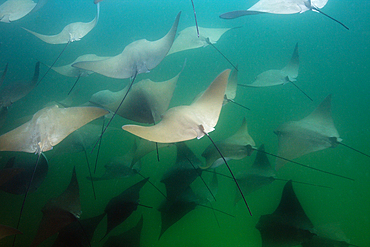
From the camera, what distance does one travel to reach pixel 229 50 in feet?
8.79

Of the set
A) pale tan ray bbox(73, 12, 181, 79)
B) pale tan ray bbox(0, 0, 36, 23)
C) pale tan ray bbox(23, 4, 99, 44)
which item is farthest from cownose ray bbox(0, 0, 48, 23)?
pale tan ray bbox(73, 12, 181, 79)

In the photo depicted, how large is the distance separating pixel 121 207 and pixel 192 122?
3.03 ft

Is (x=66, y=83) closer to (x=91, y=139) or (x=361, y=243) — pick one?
(x=91, y=139)

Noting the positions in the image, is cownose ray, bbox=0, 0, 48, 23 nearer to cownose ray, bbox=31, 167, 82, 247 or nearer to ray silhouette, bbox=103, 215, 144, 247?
cownose ray, bbox=31, 167, 82, 247

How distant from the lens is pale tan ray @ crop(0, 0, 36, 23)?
2070 millimetres

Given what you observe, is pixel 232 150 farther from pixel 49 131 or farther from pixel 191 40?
pixel 191 40

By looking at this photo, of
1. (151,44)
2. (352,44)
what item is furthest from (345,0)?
(151,44)

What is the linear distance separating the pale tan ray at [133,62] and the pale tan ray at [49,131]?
1.26ft

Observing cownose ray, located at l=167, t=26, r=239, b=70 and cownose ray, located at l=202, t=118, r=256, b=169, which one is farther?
cownose ray, located at l=167, t=26, r=239, b=70

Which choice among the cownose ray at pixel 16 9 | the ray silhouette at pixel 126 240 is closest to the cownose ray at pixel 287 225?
the ray silhouette at pixel 126 240

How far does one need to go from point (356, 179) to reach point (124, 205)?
244 cm

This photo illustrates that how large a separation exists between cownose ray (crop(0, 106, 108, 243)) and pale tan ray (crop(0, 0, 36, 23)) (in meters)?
1.87

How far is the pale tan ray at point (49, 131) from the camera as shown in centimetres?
97

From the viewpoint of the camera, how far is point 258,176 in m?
1.48
